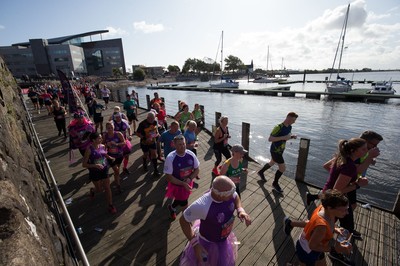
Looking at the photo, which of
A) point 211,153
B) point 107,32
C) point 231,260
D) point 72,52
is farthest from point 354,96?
point 107,32

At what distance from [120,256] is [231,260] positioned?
2.08 m

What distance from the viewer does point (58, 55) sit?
83312 mm

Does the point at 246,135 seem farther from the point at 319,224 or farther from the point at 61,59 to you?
the point at 61,59

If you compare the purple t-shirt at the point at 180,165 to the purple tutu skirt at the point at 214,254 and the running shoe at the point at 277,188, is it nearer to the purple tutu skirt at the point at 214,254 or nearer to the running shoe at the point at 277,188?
the purple tutu skirt at the point at 214,254

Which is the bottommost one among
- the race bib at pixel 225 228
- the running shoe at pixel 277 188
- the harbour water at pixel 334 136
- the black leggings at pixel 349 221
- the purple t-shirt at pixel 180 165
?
the harbour water at pixel 334 136

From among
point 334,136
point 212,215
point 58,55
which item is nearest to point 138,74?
point 58,55

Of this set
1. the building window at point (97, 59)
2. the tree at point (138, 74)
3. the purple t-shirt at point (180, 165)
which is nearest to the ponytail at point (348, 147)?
the purple t-shirt at point (180, 165)

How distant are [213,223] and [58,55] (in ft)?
341

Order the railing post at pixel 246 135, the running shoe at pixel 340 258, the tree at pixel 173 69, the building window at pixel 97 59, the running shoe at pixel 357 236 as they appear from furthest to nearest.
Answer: the tree at pixel 173 69 → the building window at pixel 97 59 → the railing post at pixel 246 135 → the running shoe at pixel 357 236 → the running shoe at pixel 340 258

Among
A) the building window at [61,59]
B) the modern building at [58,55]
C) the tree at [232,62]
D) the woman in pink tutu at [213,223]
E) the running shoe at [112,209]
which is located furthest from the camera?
the tree at [232,62]

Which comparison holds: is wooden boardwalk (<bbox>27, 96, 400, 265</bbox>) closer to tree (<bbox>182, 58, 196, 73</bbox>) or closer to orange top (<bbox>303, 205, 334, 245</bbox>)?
orange top (<bbox>303, 205, 334, 245</bbox>)

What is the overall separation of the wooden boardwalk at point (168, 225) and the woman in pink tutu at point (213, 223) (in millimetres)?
1154

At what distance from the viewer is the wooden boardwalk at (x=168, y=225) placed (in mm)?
3682

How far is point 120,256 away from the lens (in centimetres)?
365
